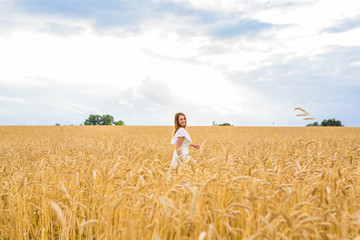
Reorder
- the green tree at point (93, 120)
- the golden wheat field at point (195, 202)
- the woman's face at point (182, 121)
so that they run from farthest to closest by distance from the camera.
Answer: the green tree at point (93, 120), the woman's face at point (182, 121), the golden wheat field at point (195, 202)

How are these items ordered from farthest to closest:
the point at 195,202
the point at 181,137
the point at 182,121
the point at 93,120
Result: the point at 93,120, the point at 182,121, the point at 181,137, the point at 195,202

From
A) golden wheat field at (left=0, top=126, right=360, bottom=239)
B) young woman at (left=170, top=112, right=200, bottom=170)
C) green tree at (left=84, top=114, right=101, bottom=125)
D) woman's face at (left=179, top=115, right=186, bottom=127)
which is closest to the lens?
golden wheat field at (left=0, top=126, right=360, bottom=239)

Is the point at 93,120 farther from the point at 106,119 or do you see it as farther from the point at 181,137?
the point at 181,137

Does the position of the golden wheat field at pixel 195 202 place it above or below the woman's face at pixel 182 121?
below

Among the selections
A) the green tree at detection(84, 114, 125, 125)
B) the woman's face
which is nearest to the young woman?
the woman's face

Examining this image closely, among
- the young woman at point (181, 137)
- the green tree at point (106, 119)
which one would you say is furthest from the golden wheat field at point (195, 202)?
the green tree at point (106, 119)

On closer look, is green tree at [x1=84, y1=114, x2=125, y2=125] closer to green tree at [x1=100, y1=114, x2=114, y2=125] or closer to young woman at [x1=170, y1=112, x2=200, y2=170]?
green tree at [x1=100, y1=114, x2=114, y2=125]

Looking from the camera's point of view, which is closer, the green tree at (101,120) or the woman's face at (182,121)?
the woman's face at (182,121)

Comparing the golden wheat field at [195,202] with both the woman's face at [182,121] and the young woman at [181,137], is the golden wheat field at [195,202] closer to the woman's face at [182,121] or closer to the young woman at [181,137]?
the young woman at [181,137]

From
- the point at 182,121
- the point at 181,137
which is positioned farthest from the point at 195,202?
the point at 182,121

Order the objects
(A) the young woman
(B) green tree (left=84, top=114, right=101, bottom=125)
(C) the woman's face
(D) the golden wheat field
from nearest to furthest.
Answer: (D) the golden wheat field < (A) the young woman < (C) the woman's face < (B) green tree (left=84, top=114, right=101, bottom=125)

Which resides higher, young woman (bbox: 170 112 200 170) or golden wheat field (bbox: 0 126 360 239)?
young woman (bbox: 170 112 200 170)

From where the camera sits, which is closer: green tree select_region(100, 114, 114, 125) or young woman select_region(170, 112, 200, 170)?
young woman select_region(170, 112, 200, 170)

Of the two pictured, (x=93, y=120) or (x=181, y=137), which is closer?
(x=181, y=137)
